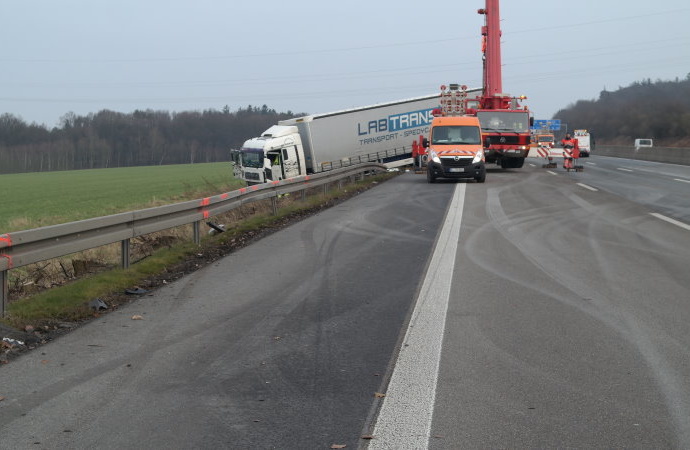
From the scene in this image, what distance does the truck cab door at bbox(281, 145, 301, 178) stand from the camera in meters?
33.6

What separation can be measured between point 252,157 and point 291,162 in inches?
76.9

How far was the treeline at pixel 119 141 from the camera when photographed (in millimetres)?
115562

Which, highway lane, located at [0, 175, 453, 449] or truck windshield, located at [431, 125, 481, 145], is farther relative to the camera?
truck windshield, located at [431, 125, 481, 145]

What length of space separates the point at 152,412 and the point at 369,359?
66.9 inches

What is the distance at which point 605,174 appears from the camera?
31.6 meters

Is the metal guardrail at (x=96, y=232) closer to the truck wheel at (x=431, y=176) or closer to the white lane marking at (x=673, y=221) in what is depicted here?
the white lane marking at (x=673, y=221)

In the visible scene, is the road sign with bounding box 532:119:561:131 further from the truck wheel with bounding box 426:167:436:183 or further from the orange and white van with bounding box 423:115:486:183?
the truck wheel with bounding box 426:167:436:183

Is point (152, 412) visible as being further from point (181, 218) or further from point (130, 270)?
point (181, 218)

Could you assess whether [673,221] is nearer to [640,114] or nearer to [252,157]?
[252,157]

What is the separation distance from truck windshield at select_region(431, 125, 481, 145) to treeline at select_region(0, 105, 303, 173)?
288ft

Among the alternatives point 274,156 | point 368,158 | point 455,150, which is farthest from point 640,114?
point 455,150

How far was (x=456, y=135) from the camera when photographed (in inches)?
1070

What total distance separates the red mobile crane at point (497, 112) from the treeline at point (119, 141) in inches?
3125

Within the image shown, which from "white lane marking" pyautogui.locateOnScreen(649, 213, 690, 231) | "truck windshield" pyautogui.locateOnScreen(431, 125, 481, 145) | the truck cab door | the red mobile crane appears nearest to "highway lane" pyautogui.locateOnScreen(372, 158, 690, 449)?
"white lane marking" pyautogui.locateOnScreen(649, 213, 690, 231)
